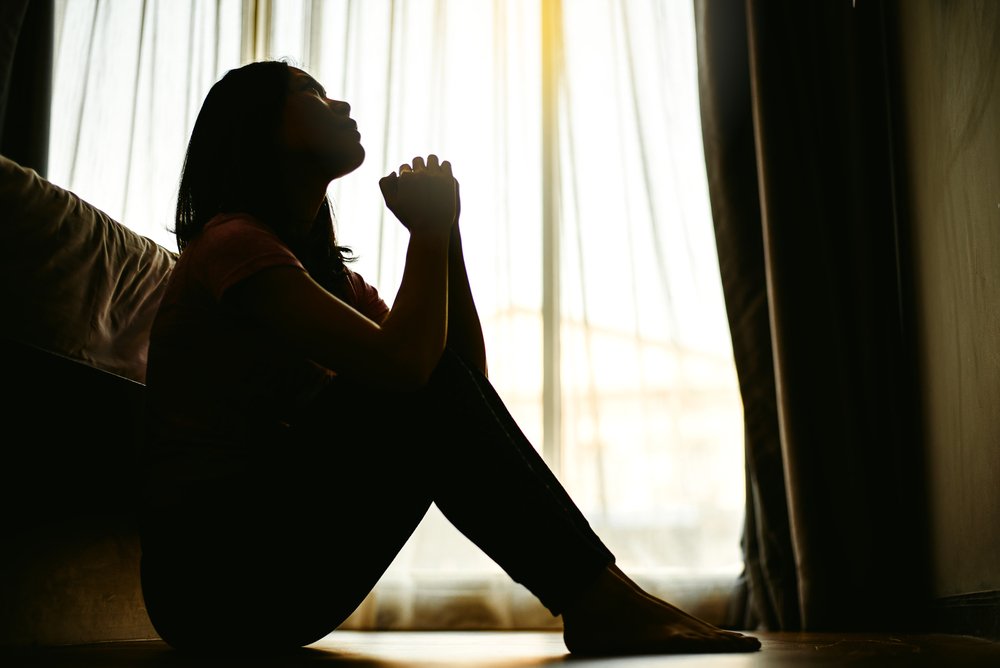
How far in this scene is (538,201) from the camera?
2191mm

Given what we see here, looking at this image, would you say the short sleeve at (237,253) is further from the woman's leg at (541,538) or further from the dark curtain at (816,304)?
Answer: the dark curtain at (816,304)

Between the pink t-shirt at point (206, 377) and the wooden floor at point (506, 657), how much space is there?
8.3 inches

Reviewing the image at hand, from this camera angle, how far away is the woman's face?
1165 millimetres

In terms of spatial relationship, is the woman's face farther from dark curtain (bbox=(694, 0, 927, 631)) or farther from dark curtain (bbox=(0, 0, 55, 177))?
dark curtain (bbox=(0, 0, 55, 177))

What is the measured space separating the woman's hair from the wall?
0.95 m

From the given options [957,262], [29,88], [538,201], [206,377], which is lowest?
[206,377]

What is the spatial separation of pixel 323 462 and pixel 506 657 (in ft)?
1.02

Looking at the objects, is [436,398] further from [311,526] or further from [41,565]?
[41,565]

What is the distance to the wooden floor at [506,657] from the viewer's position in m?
0.83

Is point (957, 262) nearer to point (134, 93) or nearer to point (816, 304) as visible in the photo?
point (816, 304)

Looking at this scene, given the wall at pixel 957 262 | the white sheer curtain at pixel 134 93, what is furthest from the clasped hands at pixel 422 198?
the white sheer curtain at pixel 134 93

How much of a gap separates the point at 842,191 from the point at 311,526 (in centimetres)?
149

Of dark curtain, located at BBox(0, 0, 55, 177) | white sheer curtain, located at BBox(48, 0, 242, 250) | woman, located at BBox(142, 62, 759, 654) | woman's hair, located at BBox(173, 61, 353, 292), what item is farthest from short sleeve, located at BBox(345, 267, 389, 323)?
dark curtain, located at BBox(0, 0, 55, 177)

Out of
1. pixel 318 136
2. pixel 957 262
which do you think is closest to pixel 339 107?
pixel 318 136
